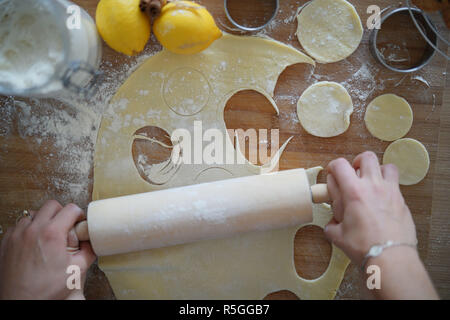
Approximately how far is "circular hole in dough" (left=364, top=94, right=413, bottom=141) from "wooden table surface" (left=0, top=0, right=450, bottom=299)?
2cm

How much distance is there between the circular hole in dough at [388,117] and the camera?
1.04 meters

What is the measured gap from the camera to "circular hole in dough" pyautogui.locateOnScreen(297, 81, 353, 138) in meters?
1.03

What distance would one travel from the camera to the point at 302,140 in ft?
3.47

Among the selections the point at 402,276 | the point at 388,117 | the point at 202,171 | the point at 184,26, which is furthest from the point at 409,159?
the point at 184,26

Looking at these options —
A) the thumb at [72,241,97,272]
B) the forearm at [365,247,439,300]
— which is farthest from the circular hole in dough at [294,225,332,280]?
the thumb at [72,241,97,272]

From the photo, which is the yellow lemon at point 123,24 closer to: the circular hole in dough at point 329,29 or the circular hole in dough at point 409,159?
the circular hole in dough at point 329,29

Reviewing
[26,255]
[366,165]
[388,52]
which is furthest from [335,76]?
[26,255]

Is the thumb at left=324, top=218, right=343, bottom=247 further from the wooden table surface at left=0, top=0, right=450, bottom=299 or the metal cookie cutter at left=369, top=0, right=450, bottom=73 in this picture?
the metal cookie cutter at left=369, top=0, right=450, bottom=73

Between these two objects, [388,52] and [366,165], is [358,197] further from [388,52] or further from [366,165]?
[388,52]

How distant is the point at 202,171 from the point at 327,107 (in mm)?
423

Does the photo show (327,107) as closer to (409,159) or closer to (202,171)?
(409,159)

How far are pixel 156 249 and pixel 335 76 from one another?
2.47ft

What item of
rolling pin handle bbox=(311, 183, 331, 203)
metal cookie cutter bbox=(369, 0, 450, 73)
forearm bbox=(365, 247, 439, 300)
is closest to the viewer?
forearm bbox=(365, 247, 439, 300)

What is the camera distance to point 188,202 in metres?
0.89
